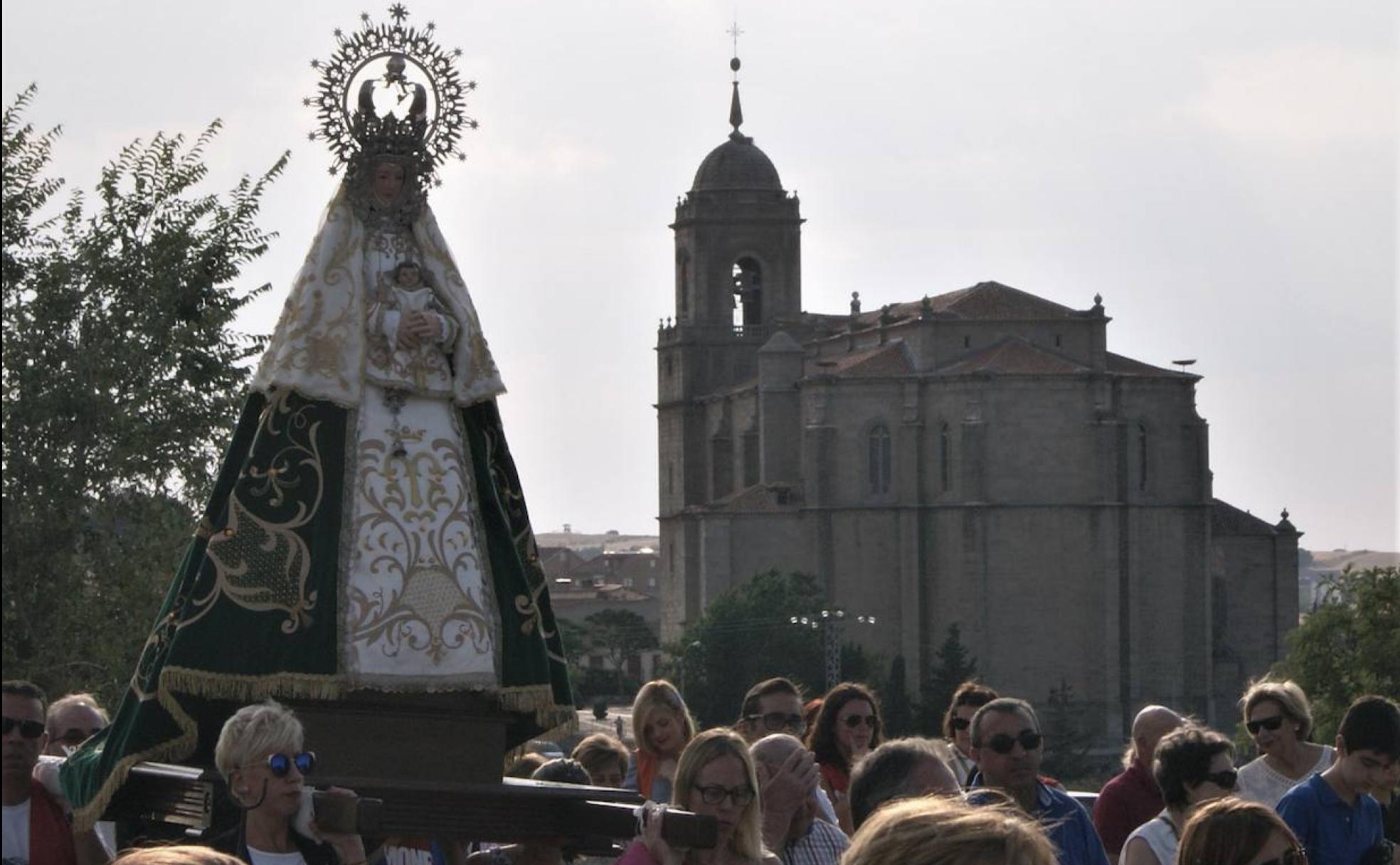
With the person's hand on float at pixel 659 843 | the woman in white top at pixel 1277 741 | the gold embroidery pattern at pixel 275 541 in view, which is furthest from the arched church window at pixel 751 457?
the person's hand on float at pixel 659 843

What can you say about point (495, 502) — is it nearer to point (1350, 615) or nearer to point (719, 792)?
point (719, 792)

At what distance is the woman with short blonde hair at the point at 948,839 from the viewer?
4.26 m

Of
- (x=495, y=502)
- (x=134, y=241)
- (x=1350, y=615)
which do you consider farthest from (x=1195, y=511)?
(x=495, y=502)

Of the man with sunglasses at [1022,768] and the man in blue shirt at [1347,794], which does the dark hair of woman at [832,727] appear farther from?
the man in blue shirt at [1347,794]

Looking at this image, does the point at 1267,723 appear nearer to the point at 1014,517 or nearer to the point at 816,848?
the point at 816,848

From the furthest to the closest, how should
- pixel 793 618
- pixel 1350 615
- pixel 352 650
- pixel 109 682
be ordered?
pixel 793 618 → pixel 1350 615 → pixel 109 682 → pixel 352 650

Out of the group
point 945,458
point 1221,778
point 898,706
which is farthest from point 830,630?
point 1221,778

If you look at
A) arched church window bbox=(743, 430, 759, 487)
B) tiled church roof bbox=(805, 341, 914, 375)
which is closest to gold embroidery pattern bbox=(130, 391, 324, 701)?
tiled church roof bbox=(805, 341, 914, 375)

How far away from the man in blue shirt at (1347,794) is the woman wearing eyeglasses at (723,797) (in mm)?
2011

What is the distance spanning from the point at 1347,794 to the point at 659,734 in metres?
2.26

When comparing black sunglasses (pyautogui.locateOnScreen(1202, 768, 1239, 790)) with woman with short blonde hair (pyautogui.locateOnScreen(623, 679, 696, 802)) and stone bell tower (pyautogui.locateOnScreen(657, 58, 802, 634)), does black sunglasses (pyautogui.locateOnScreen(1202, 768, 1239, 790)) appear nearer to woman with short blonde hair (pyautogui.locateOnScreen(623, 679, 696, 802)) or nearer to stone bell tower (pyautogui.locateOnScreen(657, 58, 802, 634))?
woman with short blonde hair (pyautogui.locateOnScreen(623, 679, 696, 802))

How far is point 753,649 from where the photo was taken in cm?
7969

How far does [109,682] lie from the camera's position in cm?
1532

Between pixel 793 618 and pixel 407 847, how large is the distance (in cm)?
7027
